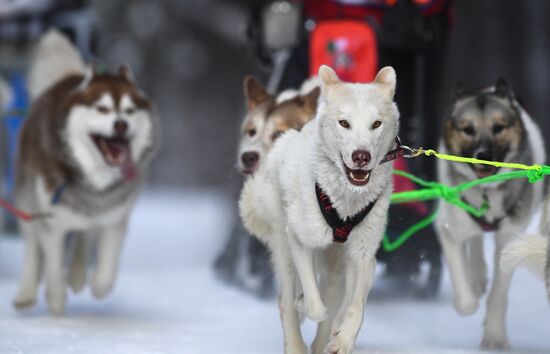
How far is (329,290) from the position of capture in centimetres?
375

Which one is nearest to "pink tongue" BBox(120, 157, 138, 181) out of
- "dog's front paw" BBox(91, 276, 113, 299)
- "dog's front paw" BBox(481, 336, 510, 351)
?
"dog's front paw" BBox(91, 276, 113, 299)

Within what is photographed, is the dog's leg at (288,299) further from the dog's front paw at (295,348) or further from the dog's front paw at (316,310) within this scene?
the dog's front paw at (316,310)

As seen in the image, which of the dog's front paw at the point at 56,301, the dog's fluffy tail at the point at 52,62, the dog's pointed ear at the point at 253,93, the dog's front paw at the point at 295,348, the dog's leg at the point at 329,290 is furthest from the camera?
the dog's fluffy tail at the point at 52,62

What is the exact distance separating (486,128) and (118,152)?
6.64ft

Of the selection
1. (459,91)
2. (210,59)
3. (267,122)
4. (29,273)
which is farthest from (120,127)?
(210,59)

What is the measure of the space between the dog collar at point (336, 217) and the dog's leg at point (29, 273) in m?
2.35

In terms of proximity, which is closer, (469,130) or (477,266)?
(469,130)

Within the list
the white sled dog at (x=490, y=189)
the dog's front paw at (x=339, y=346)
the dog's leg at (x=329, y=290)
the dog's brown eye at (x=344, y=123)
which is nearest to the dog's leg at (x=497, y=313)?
the white sled dog at (x=490, y=189)

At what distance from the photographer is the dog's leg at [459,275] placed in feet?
13.9

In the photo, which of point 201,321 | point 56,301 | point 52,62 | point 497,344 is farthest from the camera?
point 52,62

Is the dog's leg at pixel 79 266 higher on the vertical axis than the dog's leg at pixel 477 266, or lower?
lower

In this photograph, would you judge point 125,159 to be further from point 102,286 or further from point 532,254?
point 532,254

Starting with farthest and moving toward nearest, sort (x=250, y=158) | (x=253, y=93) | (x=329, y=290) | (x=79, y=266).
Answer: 1. (x=79, y=266)
2. (x=253, y=93)
3. (x=250, y=158)
4. (x=329, y=290)

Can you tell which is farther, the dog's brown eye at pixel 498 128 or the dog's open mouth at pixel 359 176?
the dog's brown eye at pixel 498 128
